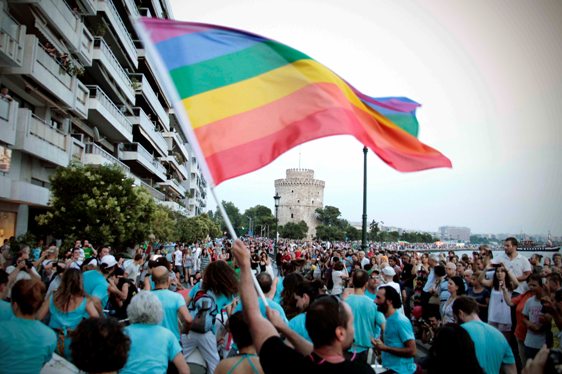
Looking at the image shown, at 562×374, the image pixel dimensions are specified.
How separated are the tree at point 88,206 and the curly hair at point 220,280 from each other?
1349 centimetres

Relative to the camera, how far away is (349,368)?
2279mm

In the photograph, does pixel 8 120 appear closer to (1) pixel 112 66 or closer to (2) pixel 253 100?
(1) pixel 112 66

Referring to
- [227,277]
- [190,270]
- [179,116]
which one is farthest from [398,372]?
[190,270]

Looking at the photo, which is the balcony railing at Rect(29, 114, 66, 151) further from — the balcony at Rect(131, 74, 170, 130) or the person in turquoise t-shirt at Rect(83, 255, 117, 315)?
the person in turquoise t-shirt at Rect(83, 255, 117, 315)

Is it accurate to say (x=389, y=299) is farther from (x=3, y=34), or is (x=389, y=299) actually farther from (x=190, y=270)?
(x=190, y=270)

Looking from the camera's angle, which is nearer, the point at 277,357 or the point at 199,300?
the point at 277,357

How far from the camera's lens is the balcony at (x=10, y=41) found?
583 inches

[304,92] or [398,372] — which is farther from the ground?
[304,92]

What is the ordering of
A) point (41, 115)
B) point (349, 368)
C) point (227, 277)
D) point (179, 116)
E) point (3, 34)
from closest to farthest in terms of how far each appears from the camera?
point (349, 368) < point (179, 116) < point (227, 277) < point (3, 34) < point (41, 115)

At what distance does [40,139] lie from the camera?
18.5 m

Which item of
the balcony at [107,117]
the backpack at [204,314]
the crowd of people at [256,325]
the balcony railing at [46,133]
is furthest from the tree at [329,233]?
the backpack at [204,314]

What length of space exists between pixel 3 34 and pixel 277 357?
16.5 meters

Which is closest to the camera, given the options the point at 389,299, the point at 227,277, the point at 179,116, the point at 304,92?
the point at 179,116

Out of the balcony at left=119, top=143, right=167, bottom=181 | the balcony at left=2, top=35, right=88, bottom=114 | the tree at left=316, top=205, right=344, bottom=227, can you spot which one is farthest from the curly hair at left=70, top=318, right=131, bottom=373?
the tree at left=316, top=205, right=344, bottom=227
